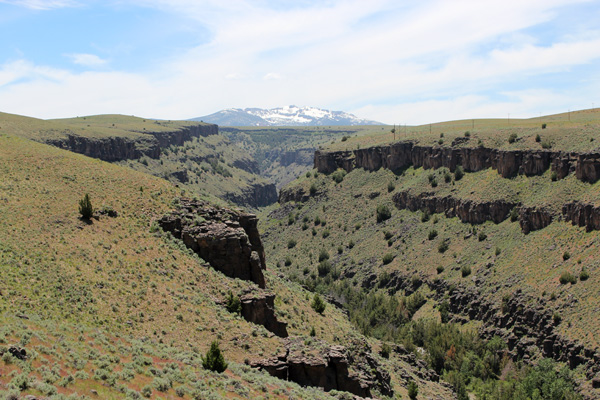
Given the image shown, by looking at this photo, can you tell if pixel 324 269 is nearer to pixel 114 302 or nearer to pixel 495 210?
pixel 495 210

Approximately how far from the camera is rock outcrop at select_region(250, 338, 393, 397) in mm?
44062

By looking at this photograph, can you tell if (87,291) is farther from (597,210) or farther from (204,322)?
(597,210)

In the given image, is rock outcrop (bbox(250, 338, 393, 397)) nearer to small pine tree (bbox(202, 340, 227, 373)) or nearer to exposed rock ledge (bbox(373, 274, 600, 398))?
small pine tree (bbox(202, 340, 227, 373))

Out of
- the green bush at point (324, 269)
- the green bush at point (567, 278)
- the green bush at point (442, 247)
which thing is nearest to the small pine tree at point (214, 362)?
the green bush at point (567, 278)

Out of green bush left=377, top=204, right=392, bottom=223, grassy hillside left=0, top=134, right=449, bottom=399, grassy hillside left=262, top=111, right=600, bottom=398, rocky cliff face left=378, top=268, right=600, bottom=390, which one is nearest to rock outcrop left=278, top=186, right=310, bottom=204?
grassy hillside left=262, top=111, right=600, bottom=398

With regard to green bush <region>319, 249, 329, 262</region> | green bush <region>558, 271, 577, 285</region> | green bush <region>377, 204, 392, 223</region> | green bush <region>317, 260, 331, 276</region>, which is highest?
green bush <region>377, 204, 392, 223</region>

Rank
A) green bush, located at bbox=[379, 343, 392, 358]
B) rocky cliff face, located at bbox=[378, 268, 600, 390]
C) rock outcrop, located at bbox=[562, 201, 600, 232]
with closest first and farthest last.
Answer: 1. green bush, located at bbox=[379, 343, 392, 358]
2. rocky cliff face, located at bbox=[378, 268, 600, 390]
3. rock outcrop, located at bbox=[562, 201, 600, 232]

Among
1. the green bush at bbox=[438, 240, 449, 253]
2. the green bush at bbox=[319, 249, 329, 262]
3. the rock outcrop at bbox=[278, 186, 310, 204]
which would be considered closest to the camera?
the green bush at bbox=[438, 240, 449, 253]

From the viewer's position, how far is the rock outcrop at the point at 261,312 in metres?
51.0

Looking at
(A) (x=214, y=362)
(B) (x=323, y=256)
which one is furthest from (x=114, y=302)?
(B) (x=323, y=256)

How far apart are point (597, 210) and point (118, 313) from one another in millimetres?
82900

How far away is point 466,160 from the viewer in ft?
462

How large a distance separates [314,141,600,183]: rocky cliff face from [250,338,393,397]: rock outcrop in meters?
76.8

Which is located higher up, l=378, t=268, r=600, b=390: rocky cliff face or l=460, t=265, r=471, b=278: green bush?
l=460, t=265, r=471, b=278: green bush
